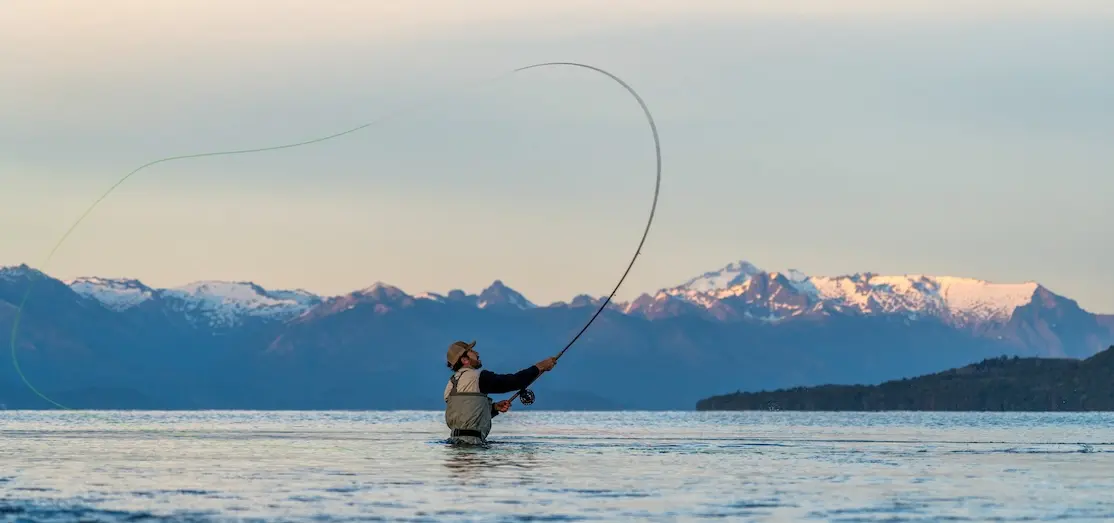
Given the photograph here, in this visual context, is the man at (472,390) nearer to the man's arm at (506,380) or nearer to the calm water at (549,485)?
the man's arm at (506,380)

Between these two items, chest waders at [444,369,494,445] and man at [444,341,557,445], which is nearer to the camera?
man at [444,341,557,445]

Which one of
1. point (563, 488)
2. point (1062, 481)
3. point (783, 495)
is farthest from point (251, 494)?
point (1062, 481)

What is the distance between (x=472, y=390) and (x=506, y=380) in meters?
1.48

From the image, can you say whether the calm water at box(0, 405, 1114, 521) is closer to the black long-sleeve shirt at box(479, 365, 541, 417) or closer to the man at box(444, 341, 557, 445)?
the man at box(444, 341, 557, 445)

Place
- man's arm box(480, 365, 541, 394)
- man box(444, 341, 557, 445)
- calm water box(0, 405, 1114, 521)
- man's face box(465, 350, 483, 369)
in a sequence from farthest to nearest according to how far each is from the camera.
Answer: man's face box(465, 350, 483, 369) → man box(444, 341, 557, 445) → man's arm box(480, 365, 541, 394) → calm water box(0, 405, 1114, 521)

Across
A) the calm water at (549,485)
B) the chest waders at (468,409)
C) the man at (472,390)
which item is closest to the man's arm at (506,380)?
the man at (472,390)

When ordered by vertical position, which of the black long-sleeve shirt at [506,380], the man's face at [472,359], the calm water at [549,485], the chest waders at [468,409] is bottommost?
the calm water at [549,485]

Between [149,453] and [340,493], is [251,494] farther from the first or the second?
[149,453]

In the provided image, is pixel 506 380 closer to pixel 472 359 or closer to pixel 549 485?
pixel 472 359

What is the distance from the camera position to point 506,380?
134 ft

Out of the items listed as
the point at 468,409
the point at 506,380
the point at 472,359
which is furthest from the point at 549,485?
the point at 468,409

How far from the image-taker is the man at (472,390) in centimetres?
4138

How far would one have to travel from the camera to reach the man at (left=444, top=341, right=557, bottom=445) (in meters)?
41.4

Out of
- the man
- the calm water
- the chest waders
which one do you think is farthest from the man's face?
the calm water
